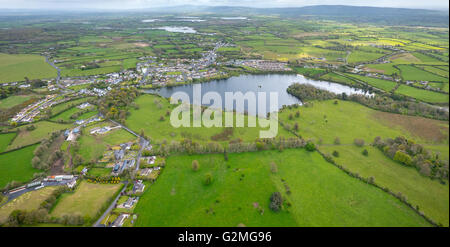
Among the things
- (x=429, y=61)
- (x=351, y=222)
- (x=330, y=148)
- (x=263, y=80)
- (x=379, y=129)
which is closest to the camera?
(x=351, y=222)

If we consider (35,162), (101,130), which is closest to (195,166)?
(101,130)

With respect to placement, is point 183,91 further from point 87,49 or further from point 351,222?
point 87,49

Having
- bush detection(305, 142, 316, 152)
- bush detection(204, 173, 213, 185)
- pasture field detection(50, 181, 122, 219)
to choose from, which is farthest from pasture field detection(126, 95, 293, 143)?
pasture field detection(50, 181, 122, 219)

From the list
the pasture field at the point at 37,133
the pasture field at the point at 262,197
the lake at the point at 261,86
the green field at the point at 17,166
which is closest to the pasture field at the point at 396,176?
the pasture field at the point at 262,197

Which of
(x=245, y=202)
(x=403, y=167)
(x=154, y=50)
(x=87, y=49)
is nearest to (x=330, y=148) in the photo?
(x=403, y=167)
